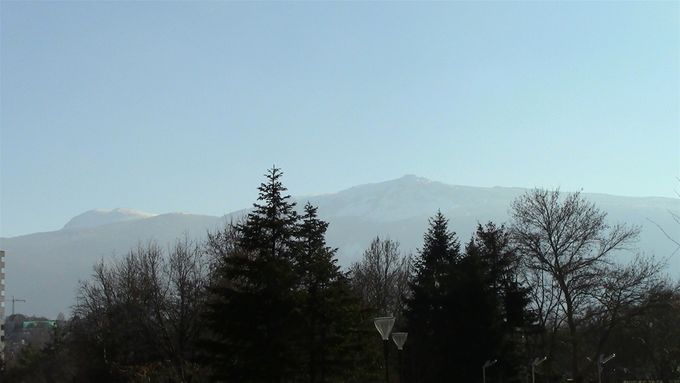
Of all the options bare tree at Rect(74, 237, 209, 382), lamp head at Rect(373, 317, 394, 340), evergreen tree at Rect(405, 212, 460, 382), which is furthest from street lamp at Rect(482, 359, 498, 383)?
lamp head at Rect(373, 317, 394, 340)

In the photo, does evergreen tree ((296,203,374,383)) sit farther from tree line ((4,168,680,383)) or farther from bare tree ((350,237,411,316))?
bare tree ((350,237,411,316))

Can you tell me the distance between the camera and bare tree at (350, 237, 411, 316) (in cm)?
6278

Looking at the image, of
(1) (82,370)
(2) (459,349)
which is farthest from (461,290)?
(1) (82,370)

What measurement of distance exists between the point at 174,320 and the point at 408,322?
14504 millimetres

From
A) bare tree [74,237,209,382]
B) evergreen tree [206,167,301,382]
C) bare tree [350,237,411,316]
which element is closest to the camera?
evergreen tree [206,167,301,382]

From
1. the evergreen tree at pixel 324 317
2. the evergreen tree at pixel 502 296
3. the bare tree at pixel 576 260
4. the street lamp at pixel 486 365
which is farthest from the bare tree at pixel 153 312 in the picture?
the bare tree at pixel 576 260

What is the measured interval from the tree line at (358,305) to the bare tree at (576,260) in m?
0.08

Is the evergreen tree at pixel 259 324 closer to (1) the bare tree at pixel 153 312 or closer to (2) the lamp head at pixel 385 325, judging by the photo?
(2) the lamp head at pixel 385 325

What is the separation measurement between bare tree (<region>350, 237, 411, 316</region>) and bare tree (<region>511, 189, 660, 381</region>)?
14077mm

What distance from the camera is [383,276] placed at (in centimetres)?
6788

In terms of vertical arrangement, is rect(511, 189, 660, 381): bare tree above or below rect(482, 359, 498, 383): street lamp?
above

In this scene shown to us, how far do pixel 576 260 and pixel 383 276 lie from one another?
22.5 metres

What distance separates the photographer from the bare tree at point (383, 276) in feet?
206

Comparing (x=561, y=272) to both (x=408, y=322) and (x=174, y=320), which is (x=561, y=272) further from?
(x=174, y=320)
